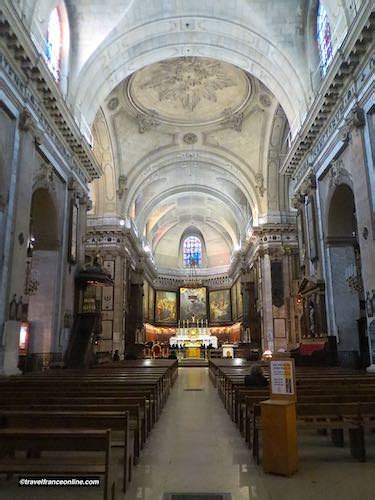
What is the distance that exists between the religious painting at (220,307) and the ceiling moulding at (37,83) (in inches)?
1196

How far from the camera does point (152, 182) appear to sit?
31859 millimetres

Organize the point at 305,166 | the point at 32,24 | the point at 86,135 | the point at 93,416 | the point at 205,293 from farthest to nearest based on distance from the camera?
1. the point at 205,293
2. the point at 86,135
3. the point at 305,166
4. the point at 32,24
5. the point at 93,416

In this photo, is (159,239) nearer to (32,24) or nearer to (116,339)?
(116,339)

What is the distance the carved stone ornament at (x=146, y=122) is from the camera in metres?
25.9

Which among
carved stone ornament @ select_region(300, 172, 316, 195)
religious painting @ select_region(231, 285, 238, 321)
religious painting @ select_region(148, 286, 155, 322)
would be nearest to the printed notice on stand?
carved stone ornament @ select_region(300, 172, 316, 195)

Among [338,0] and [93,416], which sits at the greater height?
[338,0]

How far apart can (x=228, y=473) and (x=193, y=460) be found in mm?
620

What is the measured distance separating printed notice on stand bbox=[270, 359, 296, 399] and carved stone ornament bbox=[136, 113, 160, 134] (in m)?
23.3

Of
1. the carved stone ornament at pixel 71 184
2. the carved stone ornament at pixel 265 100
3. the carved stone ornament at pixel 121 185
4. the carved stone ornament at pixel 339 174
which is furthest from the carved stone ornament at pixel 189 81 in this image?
the carved stone ornament at pixel 339 174

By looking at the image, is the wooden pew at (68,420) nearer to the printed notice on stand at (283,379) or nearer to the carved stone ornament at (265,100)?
the printed notice on stand at (283,379)

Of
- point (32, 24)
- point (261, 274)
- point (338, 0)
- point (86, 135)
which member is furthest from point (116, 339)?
point (338, 0)

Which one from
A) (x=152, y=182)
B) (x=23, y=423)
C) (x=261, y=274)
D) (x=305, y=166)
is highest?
(x=152, y=182)

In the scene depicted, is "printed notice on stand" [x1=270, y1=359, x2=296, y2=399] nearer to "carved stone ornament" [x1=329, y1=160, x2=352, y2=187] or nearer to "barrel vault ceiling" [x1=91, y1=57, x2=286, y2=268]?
"carved stone ornament" [x1=329, y1=160, x2=352, y2=187]

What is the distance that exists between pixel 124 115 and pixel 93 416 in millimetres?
23804
